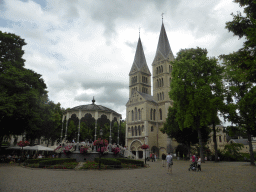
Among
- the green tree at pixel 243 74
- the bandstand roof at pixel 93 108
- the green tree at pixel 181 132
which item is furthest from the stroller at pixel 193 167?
the green tree at pixel 181 132

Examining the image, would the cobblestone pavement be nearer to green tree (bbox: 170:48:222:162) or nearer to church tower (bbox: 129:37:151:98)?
green tree (bbox: 170:48:222:162)

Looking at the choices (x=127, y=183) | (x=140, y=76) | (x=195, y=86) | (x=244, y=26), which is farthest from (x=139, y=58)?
(x=127, y=183)

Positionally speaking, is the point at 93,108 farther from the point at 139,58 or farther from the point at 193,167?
the point at 139,58

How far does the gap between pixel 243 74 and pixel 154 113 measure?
138ft

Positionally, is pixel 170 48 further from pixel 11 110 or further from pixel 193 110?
pixel 11 110

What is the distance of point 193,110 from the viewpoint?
80.0ft

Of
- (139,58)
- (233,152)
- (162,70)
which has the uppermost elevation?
(139,58)

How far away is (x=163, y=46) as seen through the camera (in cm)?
6366

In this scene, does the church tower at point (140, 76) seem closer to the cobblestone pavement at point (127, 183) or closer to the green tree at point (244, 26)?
the green tree at point (244, 26)

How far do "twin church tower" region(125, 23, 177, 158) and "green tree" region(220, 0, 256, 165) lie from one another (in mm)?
28717

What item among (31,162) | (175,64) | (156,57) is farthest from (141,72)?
(31,162)

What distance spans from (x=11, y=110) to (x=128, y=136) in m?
38.4

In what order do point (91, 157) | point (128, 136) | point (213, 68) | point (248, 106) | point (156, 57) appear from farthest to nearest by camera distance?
1. point (156, 57)
2. point (128, 136)
3. point (213, 68)
4. point (91, 157)
5. point (248, 106)

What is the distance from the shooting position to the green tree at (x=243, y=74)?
46.5 ft
